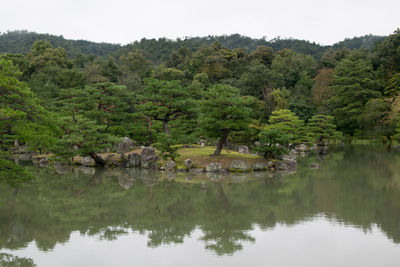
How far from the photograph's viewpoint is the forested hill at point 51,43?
65.9 meters

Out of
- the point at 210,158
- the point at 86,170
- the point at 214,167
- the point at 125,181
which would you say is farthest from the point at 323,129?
the point at 125,181

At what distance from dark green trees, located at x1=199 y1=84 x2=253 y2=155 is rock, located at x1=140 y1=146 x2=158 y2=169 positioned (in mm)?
3116

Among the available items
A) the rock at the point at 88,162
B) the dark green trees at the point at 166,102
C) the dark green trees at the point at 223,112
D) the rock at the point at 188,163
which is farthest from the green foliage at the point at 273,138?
the rock at the point at 88,162

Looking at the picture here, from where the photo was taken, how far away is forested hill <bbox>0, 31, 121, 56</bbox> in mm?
65900

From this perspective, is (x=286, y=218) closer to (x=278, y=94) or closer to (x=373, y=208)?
(x=373, y=208)

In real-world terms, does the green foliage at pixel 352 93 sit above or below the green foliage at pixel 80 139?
above

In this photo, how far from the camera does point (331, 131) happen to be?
1112 inches

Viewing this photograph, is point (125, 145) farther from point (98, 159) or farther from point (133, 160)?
point (98, 159)

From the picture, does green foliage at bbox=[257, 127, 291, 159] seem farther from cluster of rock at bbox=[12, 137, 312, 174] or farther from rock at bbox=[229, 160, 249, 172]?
rock at bbox=[229, 160, 249, 172]

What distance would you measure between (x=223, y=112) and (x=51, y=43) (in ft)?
202

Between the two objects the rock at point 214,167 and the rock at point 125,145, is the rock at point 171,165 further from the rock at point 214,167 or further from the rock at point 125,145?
the rock at point 125,145

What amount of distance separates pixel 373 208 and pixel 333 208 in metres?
1.04

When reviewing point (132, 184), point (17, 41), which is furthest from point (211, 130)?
point (17, 41)

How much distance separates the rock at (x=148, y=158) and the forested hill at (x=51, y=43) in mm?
48345
